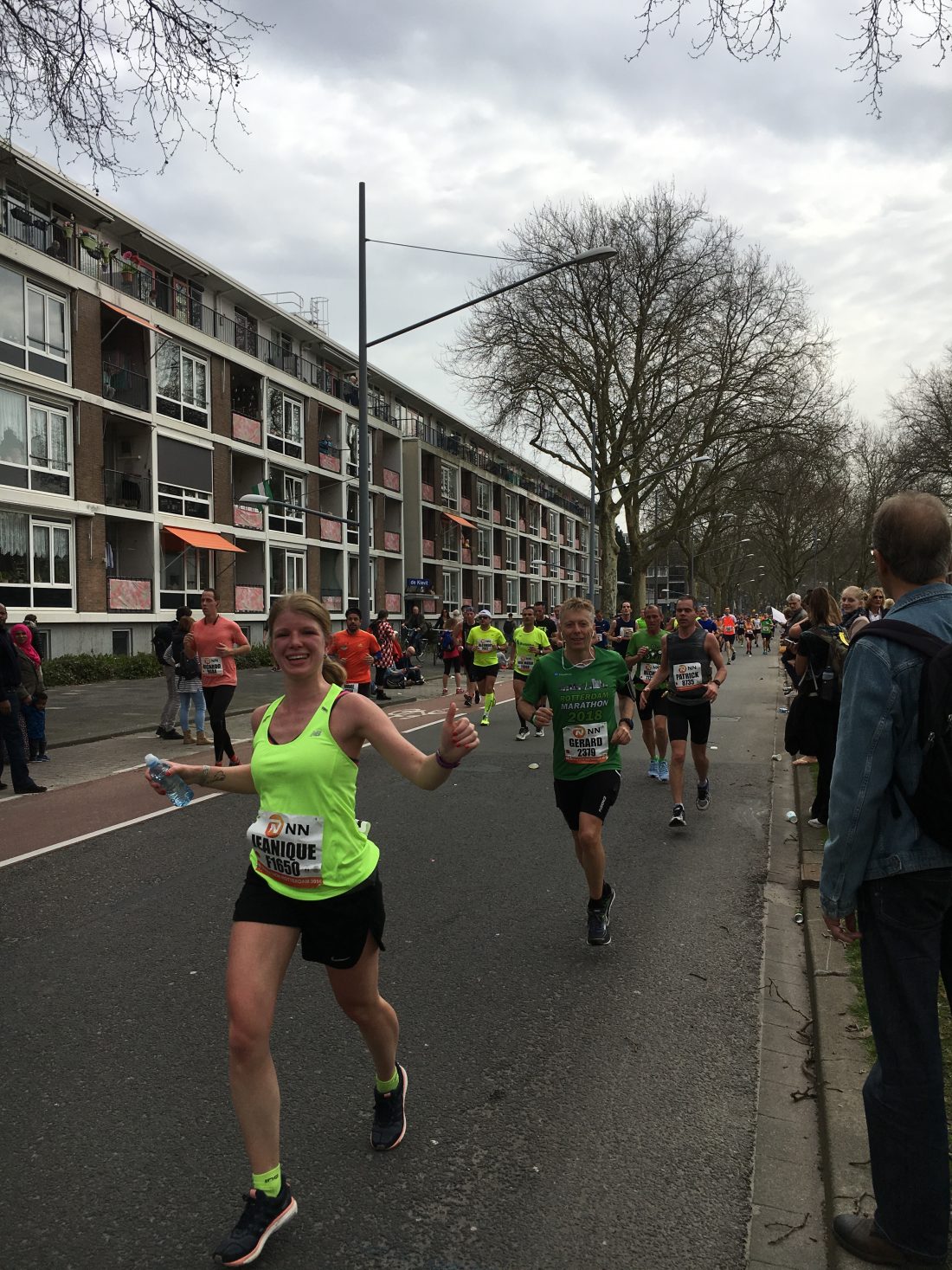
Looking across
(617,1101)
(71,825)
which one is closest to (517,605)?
(71,825)

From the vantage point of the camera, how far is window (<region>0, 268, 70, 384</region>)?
23.9 metres

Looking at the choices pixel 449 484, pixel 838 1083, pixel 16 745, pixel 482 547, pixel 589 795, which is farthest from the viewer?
pixel 482 547

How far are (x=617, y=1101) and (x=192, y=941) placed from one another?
8.50 feet

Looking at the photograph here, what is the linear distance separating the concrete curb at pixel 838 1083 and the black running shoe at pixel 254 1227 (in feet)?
4.78

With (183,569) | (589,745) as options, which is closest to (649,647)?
(589,745)

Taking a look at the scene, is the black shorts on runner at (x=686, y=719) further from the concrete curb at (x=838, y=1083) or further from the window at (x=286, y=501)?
the window at (x=286, y=501)

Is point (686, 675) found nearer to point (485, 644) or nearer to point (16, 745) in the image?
point (16, 745)

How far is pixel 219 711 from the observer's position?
10.6 meters

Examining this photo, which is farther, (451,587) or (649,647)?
(451,587)

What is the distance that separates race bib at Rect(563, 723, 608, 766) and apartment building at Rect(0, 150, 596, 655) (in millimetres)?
14359

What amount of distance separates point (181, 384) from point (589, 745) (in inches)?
1139

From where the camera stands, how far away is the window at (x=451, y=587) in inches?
2233

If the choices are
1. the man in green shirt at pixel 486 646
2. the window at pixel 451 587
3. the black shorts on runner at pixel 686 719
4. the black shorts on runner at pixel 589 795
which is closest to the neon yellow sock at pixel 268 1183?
the black shorts on runner at pixel 589 795

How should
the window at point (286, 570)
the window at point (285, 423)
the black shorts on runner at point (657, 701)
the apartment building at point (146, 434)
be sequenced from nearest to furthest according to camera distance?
the black shorts on runner at point (657, 701)
the apartment building at point (146, 434)
the window at point (285, 423)
the window at point (286, 570)
